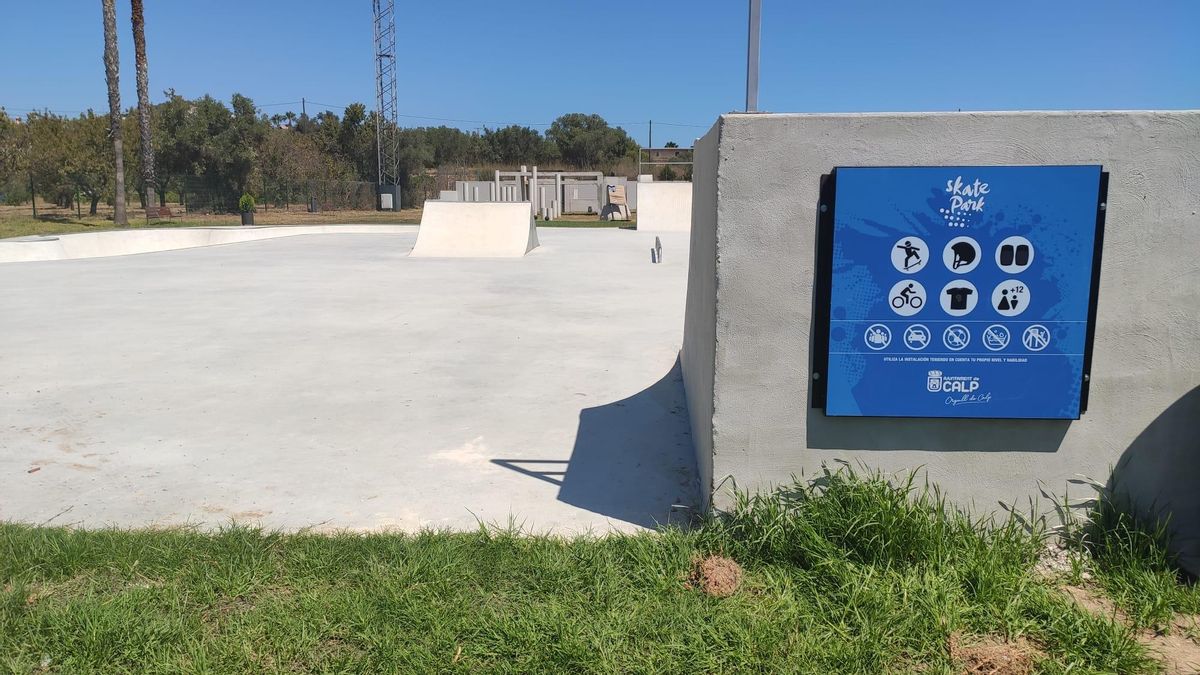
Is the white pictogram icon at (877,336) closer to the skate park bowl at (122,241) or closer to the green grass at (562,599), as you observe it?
the green grass at (562,599)

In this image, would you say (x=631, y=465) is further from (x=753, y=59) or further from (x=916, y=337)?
(x=753, y=59)

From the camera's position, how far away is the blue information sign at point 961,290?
10.1 feet

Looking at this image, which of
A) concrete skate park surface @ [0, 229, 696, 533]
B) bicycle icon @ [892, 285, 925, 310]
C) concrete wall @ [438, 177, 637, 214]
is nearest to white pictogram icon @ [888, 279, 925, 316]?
bicycle icon @ [892, 285, 925, 310]

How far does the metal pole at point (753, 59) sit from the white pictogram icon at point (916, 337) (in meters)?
1.08

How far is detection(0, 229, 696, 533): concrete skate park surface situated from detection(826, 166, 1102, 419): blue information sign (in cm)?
130

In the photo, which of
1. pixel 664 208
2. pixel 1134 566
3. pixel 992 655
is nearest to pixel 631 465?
pixel 992 655

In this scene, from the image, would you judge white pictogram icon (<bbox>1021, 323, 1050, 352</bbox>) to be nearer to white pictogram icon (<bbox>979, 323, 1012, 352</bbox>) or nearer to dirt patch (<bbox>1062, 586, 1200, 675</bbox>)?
white pictogram icon (<bbox>979, 323, 1012, 352</bbox>)

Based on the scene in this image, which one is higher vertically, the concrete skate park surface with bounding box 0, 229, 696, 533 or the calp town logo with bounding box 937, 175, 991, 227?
the calp town logo with bounding box 937, 175, 991, 227

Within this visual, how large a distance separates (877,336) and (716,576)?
112cm

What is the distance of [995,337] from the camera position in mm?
3166

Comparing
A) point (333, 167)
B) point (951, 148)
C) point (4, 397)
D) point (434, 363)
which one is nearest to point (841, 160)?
point (951, 148)

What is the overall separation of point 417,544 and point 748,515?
1341 mm

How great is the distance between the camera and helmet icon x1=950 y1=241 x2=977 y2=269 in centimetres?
312

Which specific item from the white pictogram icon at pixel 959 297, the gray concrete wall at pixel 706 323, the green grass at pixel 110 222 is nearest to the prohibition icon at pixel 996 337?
the white pictogram icon at pixel 959 297
